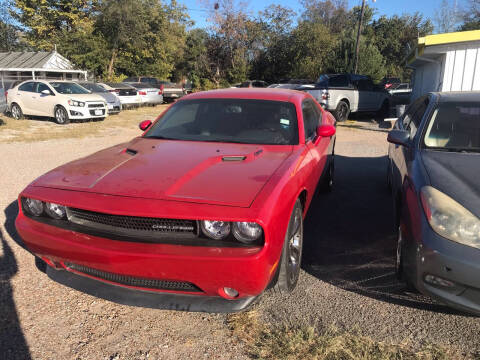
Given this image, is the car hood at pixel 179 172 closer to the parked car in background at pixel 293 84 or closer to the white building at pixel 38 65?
the parked car in background at pixel 293 84

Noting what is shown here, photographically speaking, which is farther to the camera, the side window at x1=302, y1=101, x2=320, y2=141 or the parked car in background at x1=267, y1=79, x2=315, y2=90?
the parked car in background at x1=267, y1=79, x2=315, y2=90

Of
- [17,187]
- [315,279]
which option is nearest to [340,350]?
[315,279]

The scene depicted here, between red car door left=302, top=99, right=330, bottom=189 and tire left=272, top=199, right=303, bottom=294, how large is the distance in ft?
2.48

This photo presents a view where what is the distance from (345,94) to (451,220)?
12.6 meters

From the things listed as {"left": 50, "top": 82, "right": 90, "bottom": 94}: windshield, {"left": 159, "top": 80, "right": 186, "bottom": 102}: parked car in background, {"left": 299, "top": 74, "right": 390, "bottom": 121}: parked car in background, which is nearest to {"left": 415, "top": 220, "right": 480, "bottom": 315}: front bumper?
{"left": 299, "top": 74, "right": 390, "bottom": 121}: parked car in background

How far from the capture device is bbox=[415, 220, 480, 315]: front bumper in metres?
2.15

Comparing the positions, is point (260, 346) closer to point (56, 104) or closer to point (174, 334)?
point (174, 334)

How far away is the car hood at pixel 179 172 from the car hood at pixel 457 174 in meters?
1.12

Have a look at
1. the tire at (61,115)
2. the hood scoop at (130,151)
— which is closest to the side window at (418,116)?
the hood scoop at (130,151)

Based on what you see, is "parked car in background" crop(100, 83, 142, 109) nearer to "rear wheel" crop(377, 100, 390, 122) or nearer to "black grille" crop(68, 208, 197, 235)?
"rear wheel" crop(377, 100, 390, 122)

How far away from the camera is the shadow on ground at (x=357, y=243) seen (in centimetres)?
305

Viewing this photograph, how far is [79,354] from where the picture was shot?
232 centimetres

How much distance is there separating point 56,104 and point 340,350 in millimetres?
13984

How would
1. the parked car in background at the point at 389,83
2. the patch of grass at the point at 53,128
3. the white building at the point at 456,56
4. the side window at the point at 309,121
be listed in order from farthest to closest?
the parked car in background at the point at 389,83
the patch of grass at the point at 53,128
the white building at the point at 456,56
the side window at the point at 309,121
